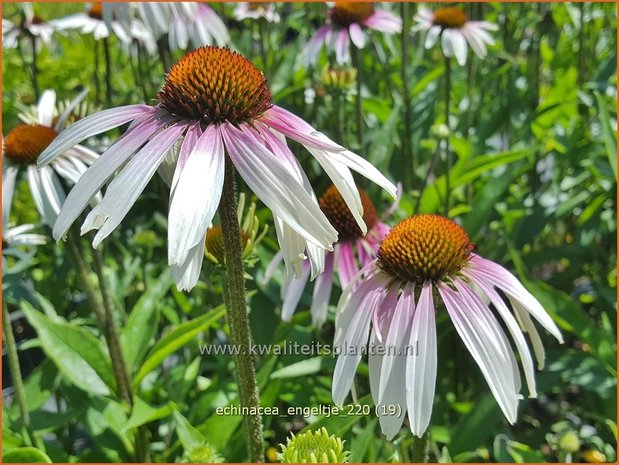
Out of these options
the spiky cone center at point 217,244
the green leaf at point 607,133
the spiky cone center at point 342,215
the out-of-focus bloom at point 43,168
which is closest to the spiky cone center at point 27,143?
the out-of-focus bloom at point 43,168

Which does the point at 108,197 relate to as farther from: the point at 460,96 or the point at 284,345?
the point at 460,96

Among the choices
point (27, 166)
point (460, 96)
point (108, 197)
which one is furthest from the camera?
point (460, 96)

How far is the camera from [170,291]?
4.13ft

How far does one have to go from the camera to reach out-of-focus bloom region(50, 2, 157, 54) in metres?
1.25

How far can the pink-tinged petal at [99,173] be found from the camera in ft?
1.70

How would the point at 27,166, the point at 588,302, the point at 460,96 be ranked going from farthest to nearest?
the point at 460,96, the point at 588,302, the point at 27,166

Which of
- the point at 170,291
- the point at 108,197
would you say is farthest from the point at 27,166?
the point at 108,197

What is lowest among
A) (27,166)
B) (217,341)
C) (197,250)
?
(217,341)

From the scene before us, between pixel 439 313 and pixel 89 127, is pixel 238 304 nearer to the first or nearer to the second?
pixel 89 127

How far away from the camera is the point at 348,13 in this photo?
1339 millimetres

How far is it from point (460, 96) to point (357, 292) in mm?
1129

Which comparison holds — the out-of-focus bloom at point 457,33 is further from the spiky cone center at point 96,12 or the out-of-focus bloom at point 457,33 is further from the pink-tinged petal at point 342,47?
the spiky cone center at point 96,12

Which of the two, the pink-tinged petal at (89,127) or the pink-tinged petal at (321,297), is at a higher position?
the pink-tinged petal at (89,127)

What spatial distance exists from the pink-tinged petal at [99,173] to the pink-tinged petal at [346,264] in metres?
0.41
